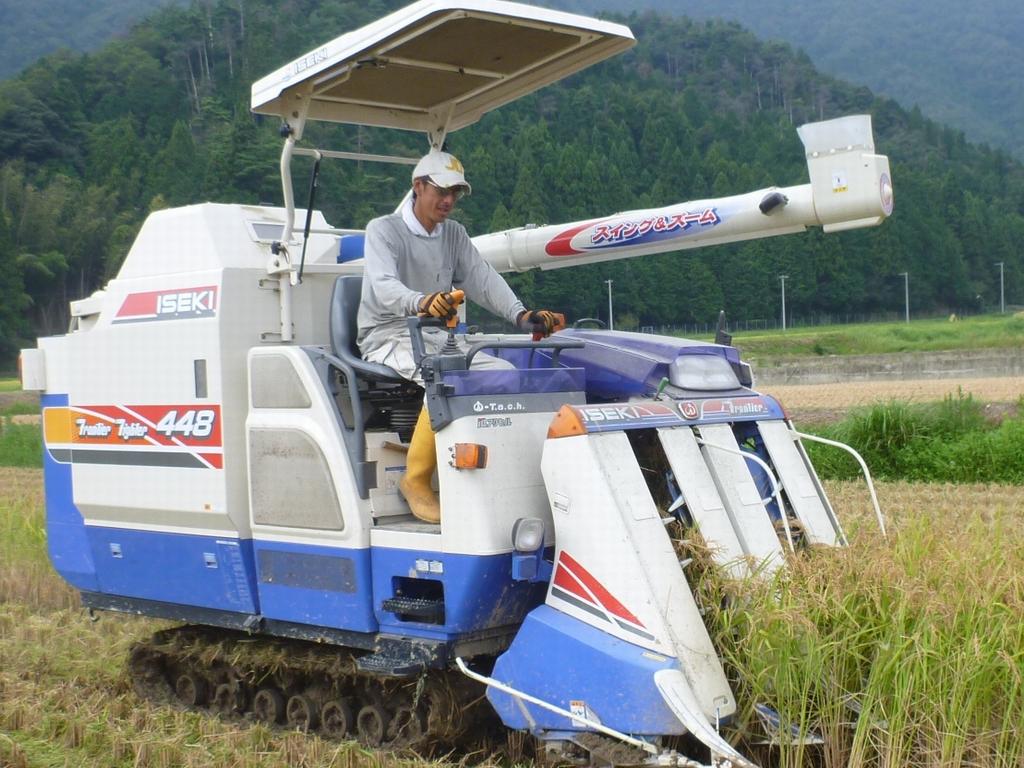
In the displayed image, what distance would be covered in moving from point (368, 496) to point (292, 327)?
1.16 m

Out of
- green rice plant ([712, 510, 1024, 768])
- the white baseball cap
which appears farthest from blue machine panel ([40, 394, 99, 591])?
green rice plant ([712, 510, 1024, 768])

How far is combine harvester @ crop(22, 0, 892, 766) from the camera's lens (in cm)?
481

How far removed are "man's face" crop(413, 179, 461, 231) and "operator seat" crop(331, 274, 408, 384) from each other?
456 millimetres

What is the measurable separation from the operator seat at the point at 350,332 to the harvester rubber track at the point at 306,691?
130 cm

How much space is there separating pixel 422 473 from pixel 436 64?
2.10 m

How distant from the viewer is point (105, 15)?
186875mm

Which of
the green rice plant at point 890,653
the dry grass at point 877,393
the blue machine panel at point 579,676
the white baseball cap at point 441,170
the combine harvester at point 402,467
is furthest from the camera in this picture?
the dry grass at point 877,393

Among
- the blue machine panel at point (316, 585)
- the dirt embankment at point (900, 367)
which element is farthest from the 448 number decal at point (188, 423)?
the dirt embankment at point (900, 367)

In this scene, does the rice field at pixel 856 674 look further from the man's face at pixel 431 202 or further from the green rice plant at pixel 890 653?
the man's face at pixel 431 202

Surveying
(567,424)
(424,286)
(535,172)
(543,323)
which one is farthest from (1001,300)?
(567,424)

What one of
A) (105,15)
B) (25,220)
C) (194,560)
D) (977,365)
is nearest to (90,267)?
(25,220)

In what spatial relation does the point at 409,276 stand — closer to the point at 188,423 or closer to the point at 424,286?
the point at 424,286

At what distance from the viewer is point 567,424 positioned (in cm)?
495

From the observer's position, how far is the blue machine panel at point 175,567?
6.06 metres
